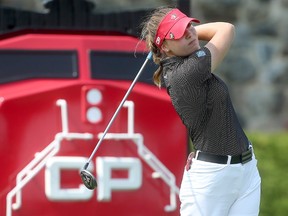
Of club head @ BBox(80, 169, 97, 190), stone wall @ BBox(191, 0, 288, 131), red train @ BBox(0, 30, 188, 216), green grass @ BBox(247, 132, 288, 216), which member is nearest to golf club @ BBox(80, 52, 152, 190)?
club head @ BBox(80, 169, 97, 190)

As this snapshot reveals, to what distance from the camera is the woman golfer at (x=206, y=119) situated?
457cm

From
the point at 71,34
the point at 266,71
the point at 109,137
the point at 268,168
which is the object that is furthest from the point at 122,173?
the point at 266,71

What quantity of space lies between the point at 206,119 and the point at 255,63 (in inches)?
194

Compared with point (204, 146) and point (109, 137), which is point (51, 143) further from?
point (204, 146)

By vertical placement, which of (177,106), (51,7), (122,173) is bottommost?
(122,173)

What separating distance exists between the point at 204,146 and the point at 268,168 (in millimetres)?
2675

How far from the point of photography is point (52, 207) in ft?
17.6

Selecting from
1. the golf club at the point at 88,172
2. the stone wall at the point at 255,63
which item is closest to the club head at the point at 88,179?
the golf club at the point at 88,172

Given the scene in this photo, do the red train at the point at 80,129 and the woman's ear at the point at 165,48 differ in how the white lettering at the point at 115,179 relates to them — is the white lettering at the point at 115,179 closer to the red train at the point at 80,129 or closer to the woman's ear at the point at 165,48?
the red train at the point at 80,129

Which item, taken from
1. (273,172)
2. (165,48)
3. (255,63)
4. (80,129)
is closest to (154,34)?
(165,48)

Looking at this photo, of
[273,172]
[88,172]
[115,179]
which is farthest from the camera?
[273,172]

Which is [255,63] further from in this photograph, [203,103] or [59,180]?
[203,103]

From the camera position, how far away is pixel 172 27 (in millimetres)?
4590

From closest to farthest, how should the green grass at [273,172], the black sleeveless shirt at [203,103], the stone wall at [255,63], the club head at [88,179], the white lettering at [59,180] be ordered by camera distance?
the black sleeveless shirt at [203,103], the club head at [88,179], the white lettering at [59,180], the green grass at [273,172], the stone wall at [255,63]
